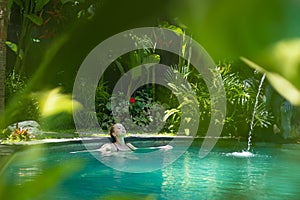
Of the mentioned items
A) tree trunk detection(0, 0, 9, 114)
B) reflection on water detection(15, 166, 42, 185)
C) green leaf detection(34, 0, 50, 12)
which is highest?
green leaf detection(34, 0, 50, 12)

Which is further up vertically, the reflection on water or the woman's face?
the woman's face

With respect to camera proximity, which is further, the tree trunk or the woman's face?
the woman's face

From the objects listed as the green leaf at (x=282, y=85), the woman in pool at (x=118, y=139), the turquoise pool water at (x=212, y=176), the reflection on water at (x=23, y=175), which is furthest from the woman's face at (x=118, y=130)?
the green leaf at (x=282, y=85)

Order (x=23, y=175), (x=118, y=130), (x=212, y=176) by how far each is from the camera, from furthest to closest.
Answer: (x=118, y=130)
(x=212, y=176)
(x=23, y=175)

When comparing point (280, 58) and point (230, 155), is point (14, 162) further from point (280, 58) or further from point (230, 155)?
point (230, 155)

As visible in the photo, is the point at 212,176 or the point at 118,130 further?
the point at 118,130

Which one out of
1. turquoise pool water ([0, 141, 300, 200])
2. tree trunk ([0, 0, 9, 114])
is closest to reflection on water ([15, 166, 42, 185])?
tree trunk ([0, 0, 9, 114])

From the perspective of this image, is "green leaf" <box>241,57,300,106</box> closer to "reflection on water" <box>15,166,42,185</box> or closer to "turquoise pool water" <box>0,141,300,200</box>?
"reflection on water" <box>15,166,42,185</box>

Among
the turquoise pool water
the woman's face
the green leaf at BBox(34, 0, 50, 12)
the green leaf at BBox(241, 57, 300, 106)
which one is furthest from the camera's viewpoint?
the woman's face

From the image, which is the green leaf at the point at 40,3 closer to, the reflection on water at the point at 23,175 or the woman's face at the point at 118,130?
the reflection on water at the point at 23,175

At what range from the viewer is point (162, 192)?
4.95m

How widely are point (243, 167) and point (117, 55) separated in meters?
6.72

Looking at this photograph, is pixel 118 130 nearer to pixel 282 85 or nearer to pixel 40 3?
pixel 40 3

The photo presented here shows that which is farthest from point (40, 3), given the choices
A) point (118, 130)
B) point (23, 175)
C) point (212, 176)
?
point (118, 130)
